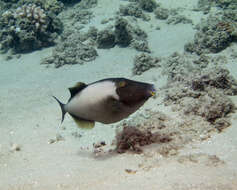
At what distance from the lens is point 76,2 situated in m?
16.9

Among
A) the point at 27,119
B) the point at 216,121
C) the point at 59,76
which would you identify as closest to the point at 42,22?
the point at 59,76

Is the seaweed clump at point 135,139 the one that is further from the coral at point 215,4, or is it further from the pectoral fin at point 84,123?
the coral at point 215,4

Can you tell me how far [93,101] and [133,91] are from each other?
0.57m

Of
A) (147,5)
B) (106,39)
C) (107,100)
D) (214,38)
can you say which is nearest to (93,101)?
(107,100)

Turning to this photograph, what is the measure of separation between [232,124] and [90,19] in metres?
12.4

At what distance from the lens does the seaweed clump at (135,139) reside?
3.41 metres

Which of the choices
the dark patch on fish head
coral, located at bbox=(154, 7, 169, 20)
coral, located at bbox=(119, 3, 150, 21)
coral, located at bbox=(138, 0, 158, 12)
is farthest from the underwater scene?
coral, located at bbox=(138, 0, 158, 12)

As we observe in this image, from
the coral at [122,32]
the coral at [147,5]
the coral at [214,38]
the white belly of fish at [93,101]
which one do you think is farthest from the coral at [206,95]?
the coral at [147,5]

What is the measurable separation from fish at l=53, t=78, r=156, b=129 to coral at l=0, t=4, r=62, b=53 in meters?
9.93

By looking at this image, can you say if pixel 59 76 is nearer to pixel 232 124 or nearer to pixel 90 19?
pixel 90 19

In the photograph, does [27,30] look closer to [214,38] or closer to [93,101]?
[214,38]

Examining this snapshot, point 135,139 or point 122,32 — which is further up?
point 135,139

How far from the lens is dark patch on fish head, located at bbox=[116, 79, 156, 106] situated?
8.74ft

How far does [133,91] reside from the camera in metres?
2.71
